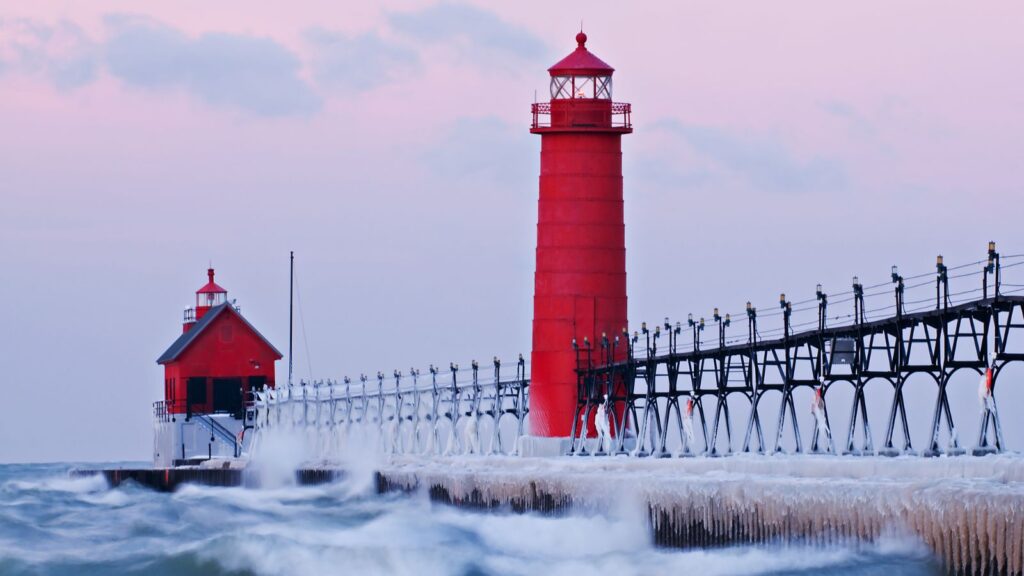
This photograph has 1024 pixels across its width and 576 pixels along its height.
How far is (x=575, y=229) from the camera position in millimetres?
57438

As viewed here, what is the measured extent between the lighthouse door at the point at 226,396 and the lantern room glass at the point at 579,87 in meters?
32.6

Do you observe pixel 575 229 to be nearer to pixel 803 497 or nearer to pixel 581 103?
pixel 581 103

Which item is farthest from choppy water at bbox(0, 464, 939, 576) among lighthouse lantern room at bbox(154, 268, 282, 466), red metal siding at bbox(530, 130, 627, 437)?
lighthouse lantern room at bbox(154, 268, 282, 466)

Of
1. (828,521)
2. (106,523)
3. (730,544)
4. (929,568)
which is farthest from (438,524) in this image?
(929,568)

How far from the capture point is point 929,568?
27812 millimetres

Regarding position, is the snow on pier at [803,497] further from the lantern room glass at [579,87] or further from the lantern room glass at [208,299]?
the lantern room glass at [208,299]

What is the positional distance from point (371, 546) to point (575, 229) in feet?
55.8

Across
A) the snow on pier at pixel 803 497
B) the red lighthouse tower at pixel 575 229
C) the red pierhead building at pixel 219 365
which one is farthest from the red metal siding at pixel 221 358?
the snow on pier at pixel 803 497

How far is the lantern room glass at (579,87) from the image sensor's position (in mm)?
58000

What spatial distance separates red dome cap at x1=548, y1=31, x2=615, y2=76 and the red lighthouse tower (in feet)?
0.09

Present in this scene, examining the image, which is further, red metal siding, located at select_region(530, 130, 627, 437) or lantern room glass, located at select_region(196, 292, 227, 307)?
lantern room glass, located at select_region(196, 292, 227, 307)

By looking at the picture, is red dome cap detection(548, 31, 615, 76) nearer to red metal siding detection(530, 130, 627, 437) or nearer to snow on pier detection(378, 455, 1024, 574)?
red metal siding detection(530, 130, 627, 437)

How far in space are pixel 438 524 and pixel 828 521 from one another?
850 inches

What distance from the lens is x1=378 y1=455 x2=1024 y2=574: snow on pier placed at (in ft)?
86.2
